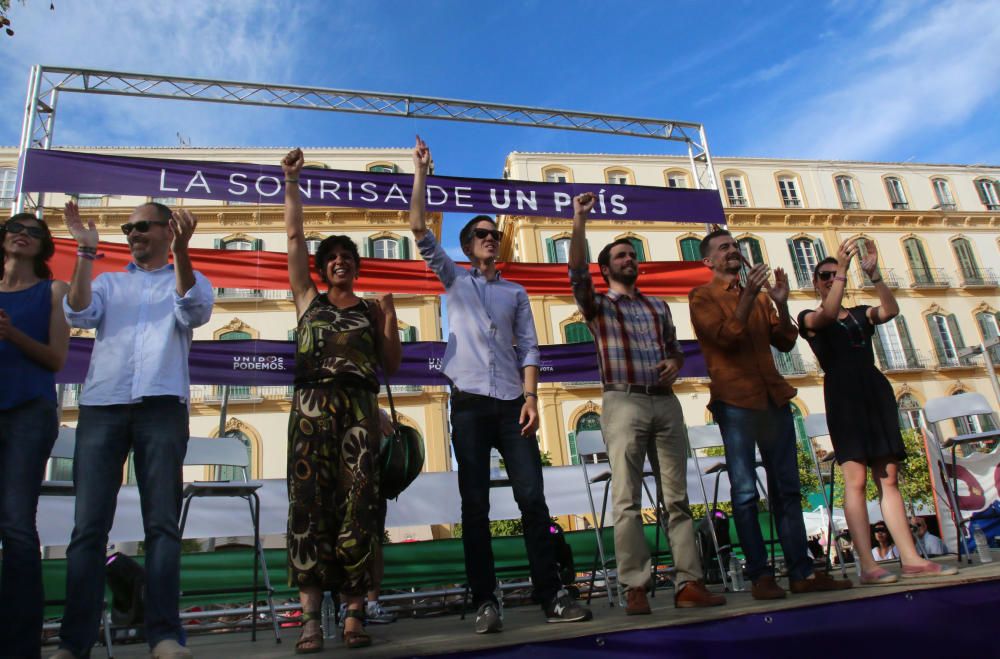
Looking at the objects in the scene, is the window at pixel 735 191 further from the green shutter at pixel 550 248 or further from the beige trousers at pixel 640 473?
the beige trousers at pixel 640 473

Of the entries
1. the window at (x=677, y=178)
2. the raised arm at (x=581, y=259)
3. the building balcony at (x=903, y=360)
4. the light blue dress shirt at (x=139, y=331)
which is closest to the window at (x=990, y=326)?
the building balcony at (x=903, y=360)

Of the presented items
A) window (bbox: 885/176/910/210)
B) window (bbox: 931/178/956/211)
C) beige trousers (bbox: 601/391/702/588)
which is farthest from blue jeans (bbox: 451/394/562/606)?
window (bbox: 931/178/956/211)

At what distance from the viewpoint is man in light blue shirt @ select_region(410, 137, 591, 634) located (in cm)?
303

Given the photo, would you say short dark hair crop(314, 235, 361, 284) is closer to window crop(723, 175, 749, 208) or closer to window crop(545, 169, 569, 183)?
→ window crop(545, 169, 569, 183)

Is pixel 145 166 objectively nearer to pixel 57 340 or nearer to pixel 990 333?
pixel 57 340

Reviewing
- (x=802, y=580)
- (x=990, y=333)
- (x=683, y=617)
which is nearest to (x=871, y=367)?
(x=802, y=580)

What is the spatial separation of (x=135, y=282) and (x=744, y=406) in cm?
299

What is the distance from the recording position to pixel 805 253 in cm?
3081

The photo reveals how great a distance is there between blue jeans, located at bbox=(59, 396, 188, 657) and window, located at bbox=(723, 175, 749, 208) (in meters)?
31.5

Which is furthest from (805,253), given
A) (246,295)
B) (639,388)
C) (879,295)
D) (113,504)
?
(113,504)

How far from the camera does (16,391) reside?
265 cm

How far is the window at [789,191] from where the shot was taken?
105 feet

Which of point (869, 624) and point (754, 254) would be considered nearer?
point (869, 624)

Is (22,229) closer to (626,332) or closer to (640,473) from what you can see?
(626,332)
